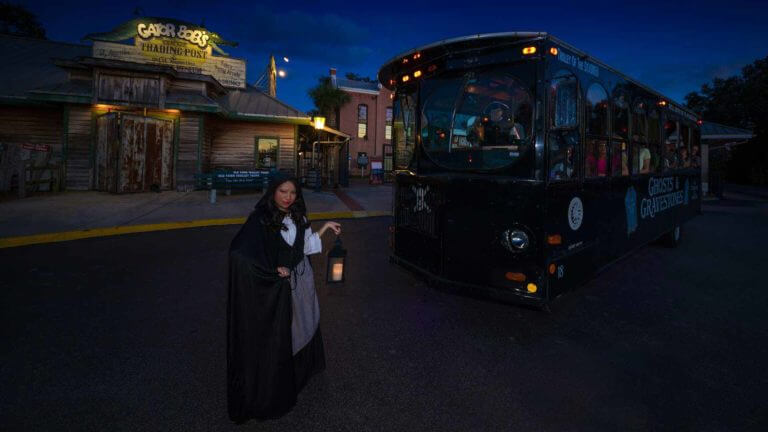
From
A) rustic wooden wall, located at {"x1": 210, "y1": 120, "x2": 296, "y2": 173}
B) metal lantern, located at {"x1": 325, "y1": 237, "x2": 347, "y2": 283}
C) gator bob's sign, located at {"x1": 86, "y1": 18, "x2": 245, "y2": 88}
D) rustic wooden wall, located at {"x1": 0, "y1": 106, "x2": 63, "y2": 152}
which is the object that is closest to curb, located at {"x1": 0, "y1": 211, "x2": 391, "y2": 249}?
metal lantern, located at {"x1": 325, "y1": 237, "x2": 347, "y2": 283}

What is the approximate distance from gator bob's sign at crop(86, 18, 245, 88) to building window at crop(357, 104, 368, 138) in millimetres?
21810

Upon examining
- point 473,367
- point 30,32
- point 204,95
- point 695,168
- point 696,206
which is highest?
point 30,32

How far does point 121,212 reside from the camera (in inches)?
406

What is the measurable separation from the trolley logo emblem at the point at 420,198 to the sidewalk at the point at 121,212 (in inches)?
263

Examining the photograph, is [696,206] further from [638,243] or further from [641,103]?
[641,103]

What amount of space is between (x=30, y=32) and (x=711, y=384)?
4920cm

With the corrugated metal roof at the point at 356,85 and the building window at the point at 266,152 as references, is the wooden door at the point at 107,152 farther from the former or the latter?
the corrugated metal roof at the point at 356,85

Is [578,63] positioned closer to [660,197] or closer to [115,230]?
[660,197]

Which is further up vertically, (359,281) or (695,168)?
(695,168)

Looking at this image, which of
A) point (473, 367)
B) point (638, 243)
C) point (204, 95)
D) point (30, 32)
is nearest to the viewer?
point (473, 367)

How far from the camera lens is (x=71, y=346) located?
3260 mm

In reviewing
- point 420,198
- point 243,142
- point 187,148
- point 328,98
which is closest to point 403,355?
point 420,198

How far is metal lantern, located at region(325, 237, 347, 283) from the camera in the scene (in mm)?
3072

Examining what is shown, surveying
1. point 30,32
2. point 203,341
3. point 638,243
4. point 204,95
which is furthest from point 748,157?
point 30,32
